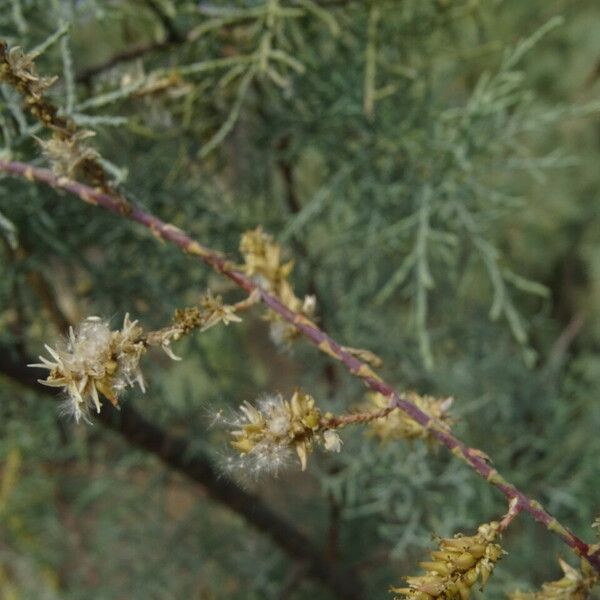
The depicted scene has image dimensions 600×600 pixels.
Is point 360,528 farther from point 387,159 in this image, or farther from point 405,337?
point 387,159

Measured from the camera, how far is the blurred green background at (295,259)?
945 mm

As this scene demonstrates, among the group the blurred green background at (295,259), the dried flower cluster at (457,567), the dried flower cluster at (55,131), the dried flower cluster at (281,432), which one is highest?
the blurred green background at (295,259)

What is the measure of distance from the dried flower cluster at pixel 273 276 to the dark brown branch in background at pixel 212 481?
380 millimetres

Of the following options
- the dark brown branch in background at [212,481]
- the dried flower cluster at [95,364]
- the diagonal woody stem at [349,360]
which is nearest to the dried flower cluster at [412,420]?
the diagonal woody stem at [349,360]

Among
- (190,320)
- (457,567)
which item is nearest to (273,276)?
(190,320)

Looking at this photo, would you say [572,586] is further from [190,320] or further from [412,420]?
[190,320]

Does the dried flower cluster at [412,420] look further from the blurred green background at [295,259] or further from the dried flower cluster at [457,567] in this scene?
the blurred green background at [295,259]

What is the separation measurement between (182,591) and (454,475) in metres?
0.62

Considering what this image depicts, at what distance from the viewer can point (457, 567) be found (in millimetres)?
402

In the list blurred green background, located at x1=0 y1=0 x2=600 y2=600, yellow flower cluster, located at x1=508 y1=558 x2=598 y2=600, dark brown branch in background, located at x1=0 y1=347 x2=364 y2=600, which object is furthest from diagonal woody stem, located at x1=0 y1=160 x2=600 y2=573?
dark brown branch in background, located at x1=0 y1=347 x2=364 y2=600

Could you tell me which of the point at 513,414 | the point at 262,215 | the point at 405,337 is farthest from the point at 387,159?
the point at 513,414

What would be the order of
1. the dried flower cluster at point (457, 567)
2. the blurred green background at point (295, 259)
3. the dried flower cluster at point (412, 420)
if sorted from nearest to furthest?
the dried flower cluster at point (457, 567), the dried flower cluster at point (412, 420), the blurred green background at point (295, 259)

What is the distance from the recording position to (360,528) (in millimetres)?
1460

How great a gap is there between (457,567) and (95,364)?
21 cm
